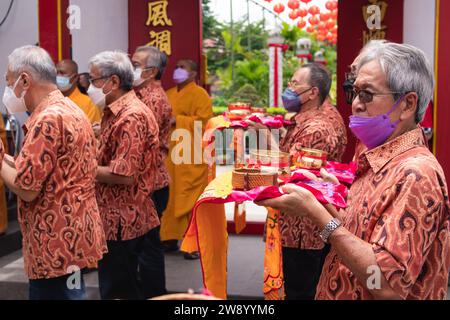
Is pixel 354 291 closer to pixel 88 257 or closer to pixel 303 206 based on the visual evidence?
pixel 303 206

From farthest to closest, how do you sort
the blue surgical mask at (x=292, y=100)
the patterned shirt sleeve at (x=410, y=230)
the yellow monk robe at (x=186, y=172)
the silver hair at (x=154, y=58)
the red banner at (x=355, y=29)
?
the yellow monk robe at (x=186, y=172)
the red banner at (x=355, y=29)
the silver hair at (x=154, y=58)
the blue surgical mask at (x=292, y=100)
the patterned shirt sleeve at (x=410, y=230)

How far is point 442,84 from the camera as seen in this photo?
4.21m

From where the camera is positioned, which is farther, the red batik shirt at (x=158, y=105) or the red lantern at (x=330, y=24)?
the red lantern at (x=330, y=24)

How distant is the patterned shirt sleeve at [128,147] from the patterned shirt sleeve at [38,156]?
74 centimetres

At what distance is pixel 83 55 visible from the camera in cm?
531

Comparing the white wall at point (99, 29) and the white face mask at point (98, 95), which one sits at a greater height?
the white wall at point (99, 29)

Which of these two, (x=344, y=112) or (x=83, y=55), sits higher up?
(x=83, y=55)

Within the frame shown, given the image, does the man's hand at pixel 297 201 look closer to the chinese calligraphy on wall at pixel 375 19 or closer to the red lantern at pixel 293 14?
the chinese calligraphy on wall at pixel 375 19

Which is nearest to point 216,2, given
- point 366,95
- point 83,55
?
point 83,55

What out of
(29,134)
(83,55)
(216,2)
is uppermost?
(216,2)

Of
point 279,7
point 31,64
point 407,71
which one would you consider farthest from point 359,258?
point 279,7

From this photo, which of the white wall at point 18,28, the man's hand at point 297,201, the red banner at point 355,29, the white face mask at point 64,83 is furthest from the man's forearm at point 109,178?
the white wall at point 18,28

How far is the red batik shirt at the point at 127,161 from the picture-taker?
3107 mm

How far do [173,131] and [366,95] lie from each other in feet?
12.2
